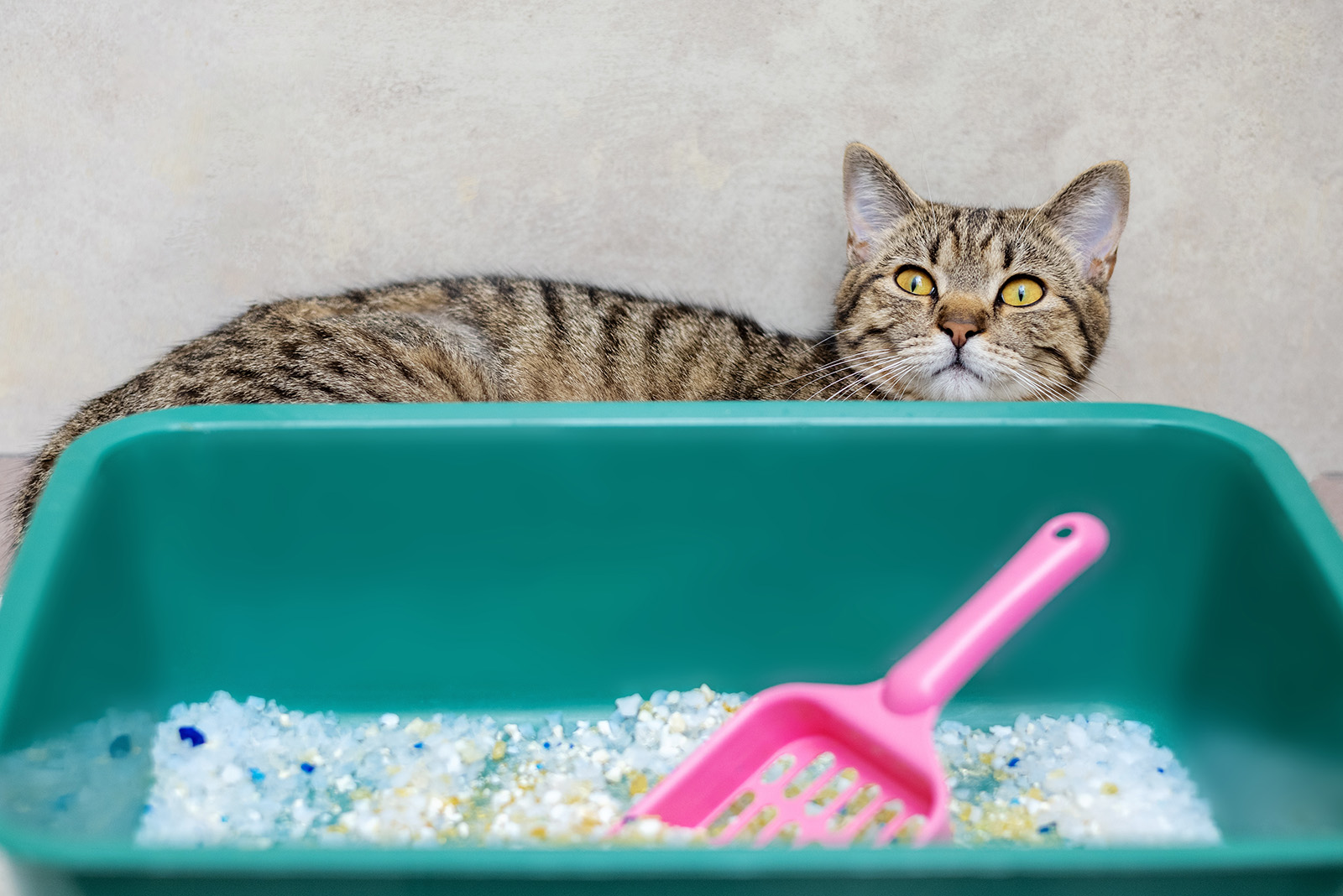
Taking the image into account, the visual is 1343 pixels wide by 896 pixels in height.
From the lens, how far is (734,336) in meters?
1.57

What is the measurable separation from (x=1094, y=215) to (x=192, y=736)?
50.8 inches

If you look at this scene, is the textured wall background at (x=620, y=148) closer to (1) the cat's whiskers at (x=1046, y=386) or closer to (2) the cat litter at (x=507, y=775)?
(1) the cat's whiskers at (x=1046, y=386)

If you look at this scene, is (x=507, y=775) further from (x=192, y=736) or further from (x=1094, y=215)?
(x=1094, y=215)

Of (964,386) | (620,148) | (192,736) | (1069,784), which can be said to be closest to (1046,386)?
(964,386)

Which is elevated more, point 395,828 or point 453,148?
point 453,148

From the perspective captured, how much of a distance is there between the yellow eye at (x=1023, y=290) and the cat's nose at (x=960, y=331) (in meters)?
0.09

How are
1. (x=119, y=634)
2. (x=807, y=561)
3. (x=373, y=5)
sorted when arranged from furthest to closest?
(x=373, y=5), (x=807, y=561), (x=119, y=634)

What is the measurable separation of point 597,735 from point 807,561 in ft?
1.03

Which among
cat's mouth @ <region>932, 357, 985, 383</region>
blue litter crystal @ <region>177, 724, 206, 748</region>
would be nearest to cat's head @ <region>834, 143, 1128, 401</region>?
cat's mouth @ <region>932, 357, 985, 383</region>

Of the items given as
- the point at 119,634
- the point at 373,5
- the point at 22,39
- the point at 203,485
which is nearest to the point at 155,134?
the point at 22,39

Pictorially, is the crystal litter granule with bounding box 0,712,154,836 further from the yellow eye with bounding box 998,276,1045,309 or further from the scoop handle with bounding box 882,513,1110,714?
the yellow eye with bounding box 998,276,1045,309

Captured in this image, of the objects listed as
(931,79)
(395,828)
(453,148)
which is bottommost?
(395,828)

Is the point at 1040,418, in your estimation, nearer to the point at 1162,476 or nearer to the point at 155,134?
the point at 1162,476

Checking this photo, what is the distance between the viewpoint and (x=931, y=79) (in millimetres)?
1543
